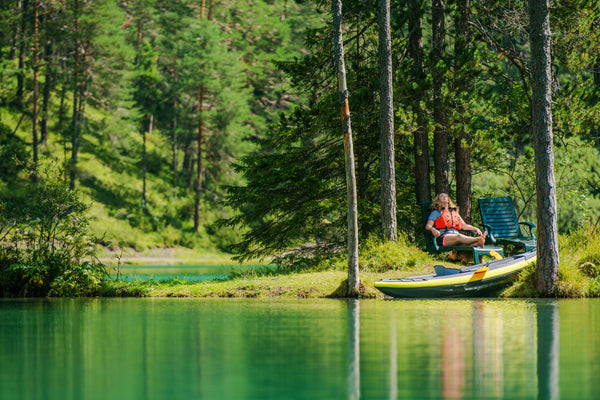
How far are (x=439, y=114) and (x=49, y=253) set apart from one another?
33.6 feet

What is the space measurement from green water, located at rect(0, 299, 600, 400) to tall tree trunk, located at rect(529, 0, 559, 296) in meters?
1.56

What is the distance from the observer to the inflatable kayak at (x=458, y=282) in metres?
13.9

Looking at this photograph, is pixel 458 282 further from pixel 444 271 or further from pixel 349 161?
pixel 349 161

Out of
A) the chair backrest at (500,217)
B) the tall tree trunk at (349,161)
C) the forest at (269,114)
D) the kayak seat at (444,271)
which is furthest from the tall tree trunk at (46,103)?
the kayak seat at (444,271)

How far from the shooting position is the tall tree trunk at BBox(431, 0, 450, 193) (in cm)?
1934

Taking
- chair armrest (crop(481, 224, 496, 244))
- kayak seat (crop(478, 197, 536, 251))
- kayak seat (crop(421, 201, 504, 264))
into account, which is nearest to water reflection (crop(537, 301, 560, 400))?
kayak seat (crop(421, 201, 504, 264))

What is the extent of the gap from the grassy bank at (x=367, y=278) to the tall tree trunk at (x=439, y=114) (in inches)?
94.7

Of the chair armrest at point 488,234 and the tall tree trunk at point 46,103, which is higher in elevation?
the tall tree trunk at point 46,103

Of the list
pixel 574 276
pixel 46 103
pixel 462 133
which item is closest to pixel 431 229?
pixel 574 276

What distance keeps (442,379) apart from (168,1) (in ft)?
176

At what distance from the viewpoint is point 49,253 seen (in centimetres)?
1608

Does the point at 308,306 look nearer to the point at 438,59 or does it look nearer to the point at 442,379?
the point at 442,379

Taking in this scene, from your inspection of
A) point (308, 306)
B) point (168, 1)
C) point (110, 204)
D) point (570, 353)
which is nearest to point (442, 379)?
A: point (570, 353)

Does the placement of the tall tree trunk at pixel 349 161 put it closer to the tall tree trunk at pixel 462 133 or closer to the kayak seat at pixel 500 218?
the kayak seat at pixel 500 218
